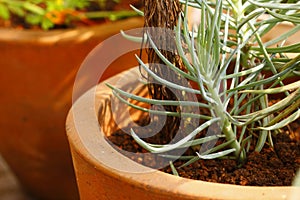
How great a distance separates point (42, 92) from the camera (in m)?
1.30

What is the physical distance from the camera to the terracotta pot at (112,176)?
614 millimetres

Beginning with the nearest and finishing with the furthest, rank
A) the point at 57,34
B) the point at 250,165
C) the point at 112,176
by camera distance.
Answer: the point at 112,176 < the point at 250,165 < the point at 57,34

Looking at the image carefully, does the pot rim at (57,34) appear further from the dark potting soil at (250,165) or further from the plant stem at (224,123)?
the plant stem at (224,123)

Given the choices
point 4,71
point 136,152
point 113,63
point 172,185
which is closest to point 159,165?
point 136,152

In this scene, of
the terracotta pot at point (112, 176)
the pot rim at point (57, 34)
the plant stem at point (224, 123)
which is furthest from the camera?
the pot rim at point (57, 34)

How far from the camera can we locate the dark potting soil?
0.75m

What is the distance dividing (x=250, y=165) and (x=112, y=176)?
209 millimetres

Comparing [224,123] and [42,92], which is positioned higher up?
[224,123]

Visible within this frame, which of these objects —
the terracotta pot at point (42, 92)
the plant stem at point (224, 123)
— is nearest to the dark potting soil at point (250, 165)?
the plant stem at point (224, 123)

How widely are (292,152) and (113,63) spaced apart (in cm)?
55

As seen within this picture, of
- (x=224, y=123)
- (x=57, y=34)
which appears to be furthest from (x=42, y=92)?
(x=224, y=123)

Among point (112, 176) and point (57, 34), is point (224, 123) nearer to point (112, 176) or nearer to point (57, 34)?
point (112, 176)

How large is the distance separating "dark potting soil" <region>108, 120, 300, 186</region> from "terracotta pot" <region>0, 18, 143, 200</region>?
17.5 inches

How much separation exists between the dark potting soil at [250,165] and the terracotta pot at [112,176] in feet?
0.19
